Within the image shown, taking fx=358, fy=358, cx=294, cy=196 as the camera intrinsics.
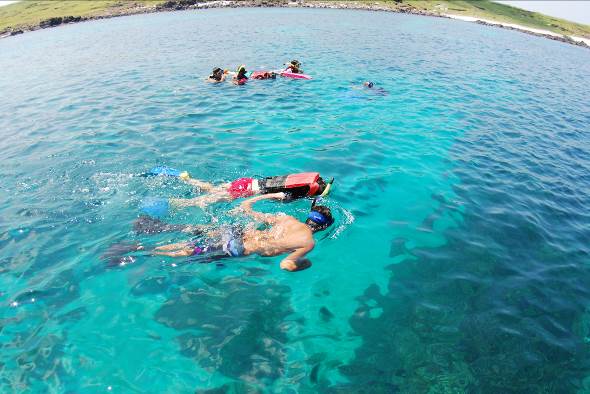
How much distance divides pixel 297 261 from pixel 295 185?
2341mm

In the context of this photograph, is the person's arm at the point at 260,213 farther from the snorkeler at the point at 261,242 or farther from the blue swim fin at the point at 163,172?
the blue swim fin at the point at 163,172

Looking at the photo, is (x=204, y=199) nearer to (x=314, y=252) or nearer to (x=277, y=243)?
(x=277, y=243)

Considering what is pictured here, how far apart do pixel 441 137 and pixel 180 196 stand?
10.7 metres

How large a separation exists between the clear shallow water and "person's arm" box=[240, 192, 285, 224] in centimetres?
55

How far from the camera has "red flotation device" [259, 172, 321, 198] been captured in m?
8.88

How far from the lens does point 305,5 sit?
77.5 metres

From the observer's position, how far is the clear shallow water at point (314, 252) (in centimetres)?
583

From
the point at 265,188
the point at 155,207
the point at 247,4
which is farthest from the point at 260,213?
the point at 247,4

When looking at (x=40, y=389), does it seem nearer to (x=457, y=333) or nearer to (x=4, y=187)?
(x=457, y=333)

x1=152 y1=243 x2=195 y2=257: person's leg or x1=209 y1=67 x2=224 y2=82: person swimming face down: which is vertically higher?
x1=209 y1=67 x2=224 y2=82: person swimming face down

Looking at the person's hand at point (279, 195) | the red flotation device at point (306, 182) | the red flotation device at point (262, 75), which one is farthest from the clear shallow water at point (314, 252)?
the red flotation device at point (262, 75)

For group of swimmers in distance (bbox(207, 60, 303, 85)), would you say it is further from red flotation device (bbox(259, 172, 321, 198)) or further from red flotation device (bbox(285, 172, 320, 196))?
red flotation device (bbox(285, 172, 320, 196))

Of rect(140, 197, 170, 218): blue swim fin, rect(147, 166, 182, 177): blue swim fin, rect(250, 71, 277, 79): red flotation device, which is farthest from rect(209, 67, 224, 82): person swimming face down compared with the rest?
rect(140, 197, 170, 218): blue swim fin

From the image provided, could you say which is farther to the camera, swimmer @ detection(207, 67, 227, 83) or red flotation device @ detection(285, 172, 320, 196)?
swimmer @ detection(207, 67, 227, 83)
